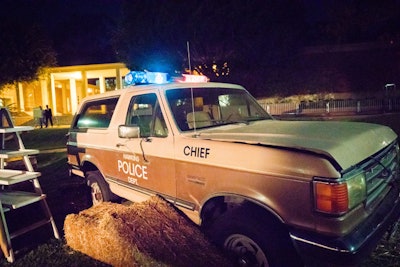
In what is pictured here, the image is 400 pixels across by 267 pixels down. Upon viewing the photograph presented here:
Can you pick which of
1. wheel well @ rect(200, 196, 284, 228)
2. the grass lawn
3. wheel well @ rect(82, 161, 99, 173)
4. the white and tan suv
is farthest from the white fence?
wheel well @ rect(200, 196, 284, 228)

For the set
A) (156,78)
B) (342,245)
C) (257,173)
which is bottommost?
(342,245)

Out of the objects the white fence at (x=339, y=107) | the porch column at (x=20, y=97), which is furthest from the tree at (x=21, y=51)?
the white fence at (x=339, y=107)

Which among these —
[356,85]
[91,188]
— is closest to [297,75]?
[356,85]

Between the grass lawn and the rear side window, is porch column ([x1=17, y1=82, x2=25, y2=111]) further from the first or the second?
the rear side window

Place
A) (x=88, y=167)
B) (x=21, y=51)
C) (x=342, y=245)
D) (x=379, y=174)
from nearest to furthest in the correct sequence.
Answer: (x=342, y=245)
(x=379, y=174)
(x=88, y=167)
(x=21, y=51)

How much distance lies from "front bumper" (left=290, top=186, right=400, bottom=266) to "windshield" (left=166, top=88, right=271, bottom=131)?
→ 1681 mm

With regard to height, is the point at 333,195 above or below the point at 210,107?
below

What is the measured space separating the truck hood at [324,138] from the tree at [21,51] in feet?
95.4

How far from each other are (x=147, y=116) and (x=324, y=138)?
7.49 ft

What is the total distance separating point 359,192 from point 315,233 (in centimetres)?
51

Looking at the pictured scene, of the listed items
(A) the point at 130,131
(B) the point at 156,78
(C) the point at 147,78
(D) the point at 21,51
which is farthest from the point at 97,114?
(D) the point at 21,51

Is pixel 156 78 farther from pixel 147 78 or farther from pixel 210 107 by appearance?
pixel 210 107

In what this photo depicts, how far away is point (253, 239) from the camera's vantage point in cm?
278

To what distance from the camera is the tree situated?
90.3 ft
